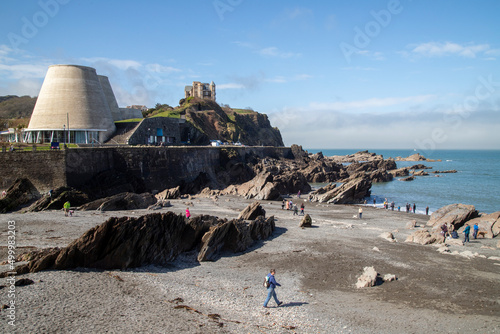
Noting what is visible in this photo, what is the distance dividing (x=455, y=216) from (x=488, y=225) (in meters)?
2.34

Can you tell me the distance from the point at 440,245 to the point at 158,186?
28698mm

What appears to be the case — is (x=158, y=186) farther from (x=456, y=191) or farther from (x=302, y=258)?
(x=456, y=191)

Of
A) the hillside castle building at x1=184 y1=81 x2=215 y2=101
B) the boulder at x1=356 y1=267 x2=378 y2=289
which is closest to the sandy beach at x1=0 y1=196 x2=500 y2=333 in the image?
the boulder at x1=356 y1=267 x2=378 y2=289

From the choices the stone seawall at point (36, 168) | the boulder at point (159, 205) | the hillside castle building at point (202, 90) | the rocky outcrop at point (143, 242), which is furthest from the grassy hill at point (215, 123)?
the rocky outcrop at point (143, 242)

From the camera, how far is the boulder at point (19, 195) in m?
25.1

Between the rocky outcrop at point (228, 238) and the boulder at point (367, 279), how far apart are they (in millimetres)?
6727

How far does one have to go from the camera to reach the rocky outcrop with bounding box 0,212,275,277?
13398mm

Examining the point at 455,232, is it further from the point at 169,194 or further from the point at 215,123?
the point at 215,123

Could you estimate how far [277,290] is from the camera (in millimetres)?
13422

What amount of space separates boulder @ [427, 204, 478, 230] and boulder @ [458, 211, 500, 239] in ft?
1.64

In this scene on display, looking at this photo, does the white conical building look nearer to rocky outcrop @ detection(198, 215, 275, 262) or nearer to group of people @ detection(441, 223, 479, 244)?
rocky outcrop @ detection(198, 215, 275, 262)

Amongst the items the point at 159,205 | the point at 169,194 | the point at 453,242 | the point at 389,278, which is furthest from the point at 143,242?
the point at 169,194

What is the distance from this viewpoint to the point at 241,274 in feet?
50.0

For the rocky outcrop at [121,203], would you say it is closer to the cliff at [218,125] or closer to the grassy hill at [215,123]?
the cliff at [218,125]
